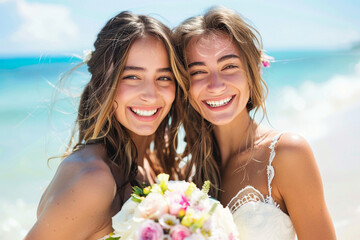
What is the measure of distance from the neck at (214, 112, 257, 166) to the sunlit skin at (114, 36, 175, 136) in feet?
2.54

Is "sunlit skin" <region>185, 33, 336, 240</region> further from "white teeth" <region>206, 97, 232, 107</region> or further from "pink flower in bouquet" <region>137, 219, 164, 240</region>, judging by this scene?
"pink flower in bouquet" <region>137, 219, 164, 240</region>

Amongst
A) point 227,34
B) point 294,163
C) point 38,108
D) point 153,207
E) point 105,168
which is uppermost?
point 227,34

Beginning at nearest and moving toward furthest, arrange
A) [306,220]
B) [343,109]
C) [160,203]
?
[160,203]
[306,220]
[343,109]

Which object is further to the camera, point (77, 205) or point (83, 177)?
point (83, 177)

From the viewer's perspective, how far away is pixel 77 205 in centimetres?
298

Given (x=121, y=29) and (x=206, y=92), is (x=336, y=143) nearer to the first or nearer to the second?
(x=206, y=92)

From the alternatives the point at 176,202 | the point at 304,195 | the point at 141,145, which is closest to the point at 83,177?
the point at 176,202

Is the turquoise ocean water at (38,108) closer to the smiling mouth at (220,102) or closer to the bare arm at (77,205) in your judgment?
the smiling mouth at (220,102)

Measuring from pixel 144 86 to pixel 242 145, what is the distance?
3.90ft

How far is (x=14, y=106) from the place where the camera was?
14.3m

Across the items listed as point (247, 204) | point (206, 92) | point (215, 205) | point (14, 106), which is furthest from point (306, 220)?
point (14, 106)

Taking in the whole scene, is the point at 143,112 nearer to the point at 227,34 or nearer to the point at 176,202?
the point at 227,34

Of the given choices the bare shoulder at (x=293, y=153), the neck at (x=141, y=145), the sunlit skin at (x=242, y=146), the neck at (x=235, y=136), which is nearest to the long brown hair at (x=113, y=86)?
the neck at (x=141, y=145)

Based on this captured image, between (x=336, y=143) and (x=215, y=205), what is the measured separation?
871 centimetres
